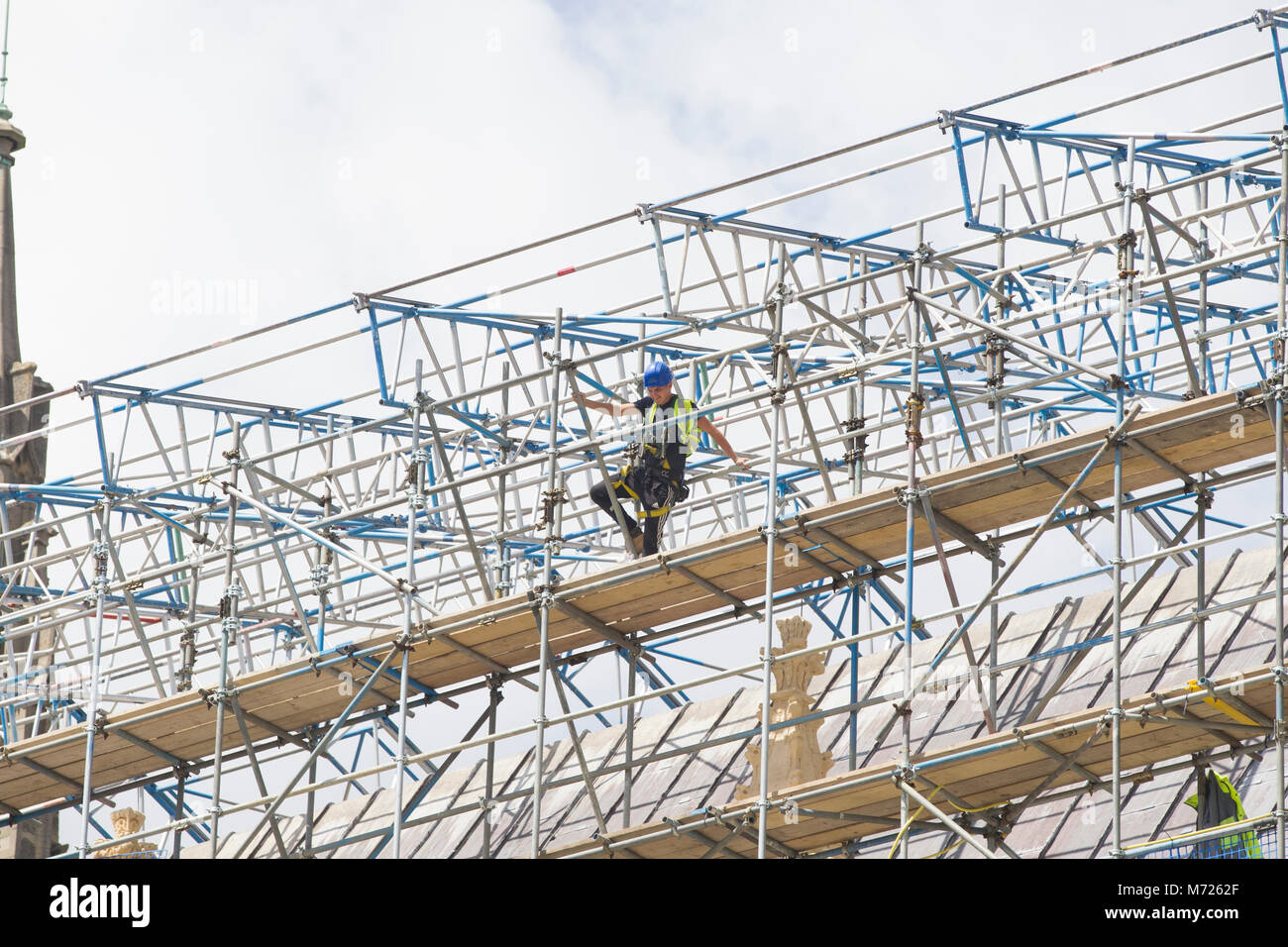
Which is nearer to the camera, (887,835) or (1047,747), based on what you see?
(1047,747)

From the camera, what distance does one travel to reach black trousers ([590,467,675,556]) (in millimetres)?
21906

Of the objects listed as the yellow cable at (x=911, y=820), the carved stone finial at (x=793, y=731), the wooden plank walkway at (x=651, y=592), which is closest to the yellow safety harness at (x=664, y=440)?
the wooden plank walkway at (x=651, y=592)

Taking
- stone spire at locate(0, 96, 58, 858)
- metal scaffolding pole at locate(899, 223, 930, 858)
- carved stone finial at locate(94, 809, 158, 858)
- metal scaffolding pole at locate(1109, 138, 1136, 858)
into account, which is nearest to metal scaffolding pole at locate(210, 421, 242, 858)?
carved stone finial at locate(94, 809, 158, 858)

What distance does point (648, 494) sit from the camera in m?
21.9

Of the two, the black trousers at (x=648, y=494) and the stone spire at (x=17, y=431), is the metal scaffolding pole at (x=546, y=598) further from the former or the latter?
the stone spire at (x=17, y=431)

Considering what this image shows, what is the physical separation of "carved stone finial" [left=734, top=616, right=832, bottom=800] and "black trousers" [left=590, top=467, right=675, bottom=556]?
1.43 metres

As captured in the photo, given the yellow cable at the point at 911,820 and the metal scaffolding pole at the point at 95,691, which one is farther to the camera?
the metal scaffolding pole at the point at 95,691

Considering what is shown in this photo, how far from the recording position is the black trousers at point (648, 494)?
21.9 metres

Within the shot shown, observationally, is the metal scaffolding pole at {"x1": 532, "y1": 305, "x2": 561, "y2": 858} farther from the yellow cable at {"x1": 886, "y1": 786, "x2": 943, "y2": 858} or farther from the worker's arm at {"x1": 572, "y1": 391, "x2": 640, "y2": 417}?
the yellow cable at {"x1": 886, "y1": 786, "x2": 943, "y2": 858}

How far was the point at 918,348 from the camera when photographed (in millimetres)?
20297
